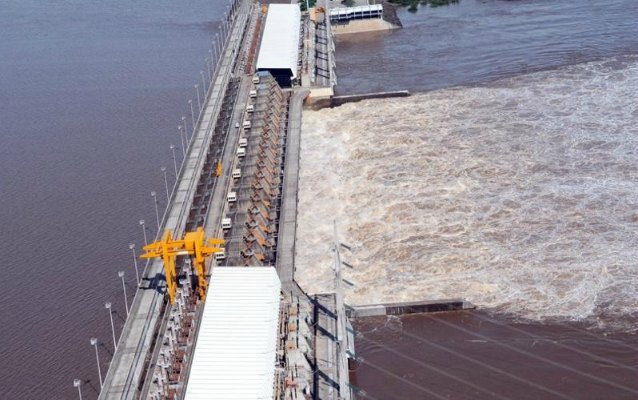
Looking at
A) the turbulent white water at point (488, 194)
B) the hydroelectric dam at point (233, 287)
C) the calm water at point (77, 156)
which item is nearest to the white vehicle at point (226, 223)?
the hydroelectric dam at point (233, 287)

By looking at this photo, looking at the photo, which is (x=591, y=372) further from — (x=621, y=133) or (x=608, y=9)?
(x=608, y=9)

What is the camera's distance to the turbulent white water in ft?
184

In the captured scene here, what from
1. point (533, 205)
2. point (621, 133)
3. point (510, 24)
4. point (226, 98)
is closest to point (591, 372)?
point (533, 205)

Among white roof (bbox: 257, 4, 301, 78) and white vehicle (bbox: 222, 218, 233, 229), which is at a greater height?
white roof (bbox: 257, 4, 301, 78)

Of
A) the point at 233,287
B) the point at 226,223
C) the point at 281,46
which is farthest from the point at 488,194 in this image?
the point at 281,46

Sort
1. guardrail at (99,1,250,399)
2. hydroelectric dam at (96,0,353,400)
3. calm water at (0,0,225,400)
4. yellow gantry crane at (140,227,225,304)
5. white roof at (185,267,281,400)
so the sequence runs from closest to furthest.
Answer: white roof at (185,267,281,400), hydroelectric dam at (96,0,353,400), guardrail at (99,1,250,399), yellow gantry crane at (140,227,225,304), calm water at (0,0,225,400)

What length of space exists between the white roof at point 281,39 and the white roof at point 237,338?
148ft

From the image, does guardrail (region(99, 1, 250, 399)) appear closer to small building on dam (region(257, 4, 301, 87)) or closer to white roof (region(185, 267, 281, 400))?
small building on dam (region(257, 4, 301, 87))

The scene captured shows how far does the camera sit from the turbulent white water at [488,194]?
56.2 m

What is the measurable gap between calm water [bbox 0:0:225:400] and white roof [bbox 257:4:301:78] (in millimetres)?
8762

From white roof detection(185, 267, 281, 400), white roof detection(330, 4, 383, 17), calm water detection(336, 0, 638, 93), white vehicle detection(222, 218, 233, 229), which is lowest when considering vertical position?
white roof detection(185, 267, 281, 400)

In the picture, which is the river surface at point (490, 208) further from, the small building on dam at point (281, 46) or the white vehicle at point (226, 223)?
the small building on dam at point (281, 46)

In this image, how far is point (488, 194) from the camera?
67.2 m

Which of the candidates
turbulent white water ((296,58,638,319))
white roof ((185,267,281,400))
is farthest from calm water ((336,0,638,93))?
white roof ((185,267,281,400))
